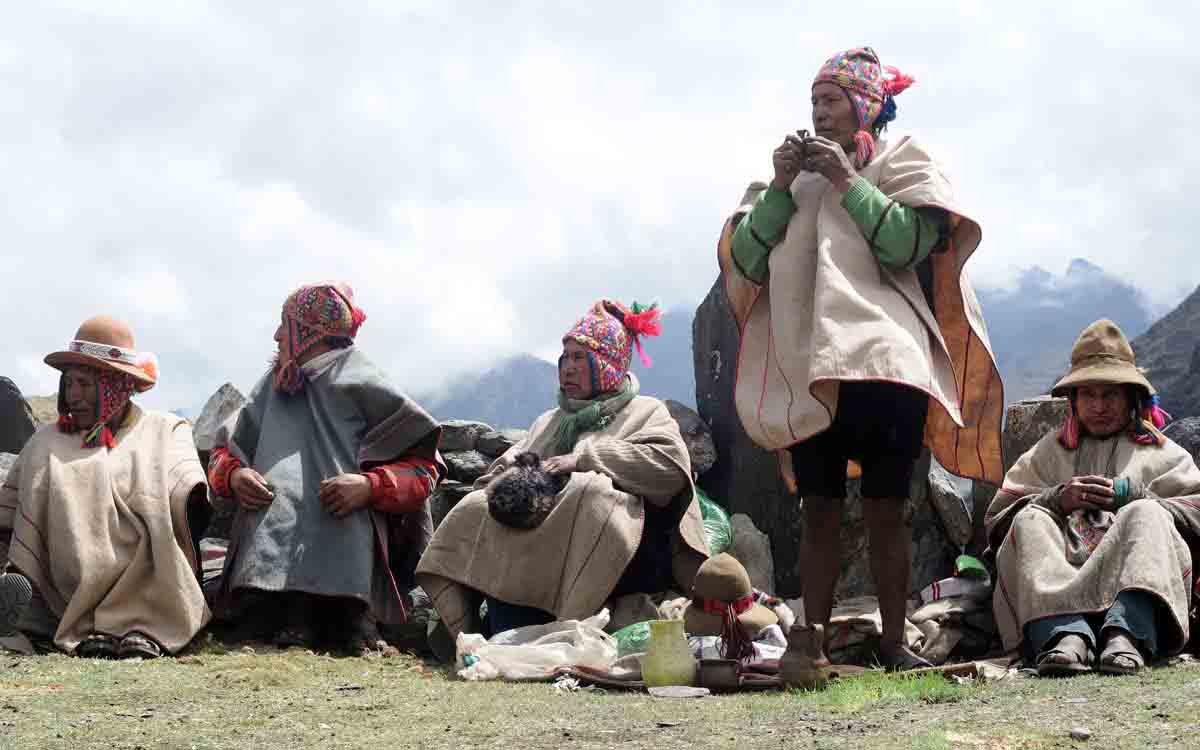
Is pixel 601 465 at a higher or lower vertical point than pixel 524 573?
higher

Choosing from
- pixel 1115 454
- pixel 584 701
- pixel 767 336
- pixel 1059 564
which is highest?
pixel 767 336

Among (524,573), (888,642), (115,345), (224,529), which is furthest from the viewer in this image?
(224,529)

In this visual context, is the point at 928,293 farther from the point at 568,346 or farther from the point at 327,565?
the point at 327,565

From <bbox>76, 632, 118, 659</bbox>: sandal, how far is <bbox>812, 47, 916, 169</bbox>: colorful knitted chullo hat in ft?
12.0

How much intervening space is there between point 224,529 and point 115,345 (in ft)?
5.79

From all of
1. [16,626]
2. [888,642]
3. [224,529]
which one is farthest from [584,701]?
[224,529]

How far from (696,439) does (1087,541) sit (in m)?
3.05

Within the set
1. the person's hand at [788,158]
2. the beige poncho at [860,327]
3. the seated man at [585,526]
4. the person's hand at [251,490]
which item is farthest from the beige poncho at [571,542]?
the person's hand at [788,158]

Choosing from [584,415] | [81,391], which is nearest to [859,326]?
[584,415]

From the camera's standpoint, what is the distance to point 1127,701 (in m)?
3.99

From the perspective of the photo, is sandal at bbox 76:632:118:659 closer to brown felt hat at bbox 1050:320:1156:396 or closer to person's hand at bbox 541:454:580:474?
person's hand at bbox 541:454:580:474

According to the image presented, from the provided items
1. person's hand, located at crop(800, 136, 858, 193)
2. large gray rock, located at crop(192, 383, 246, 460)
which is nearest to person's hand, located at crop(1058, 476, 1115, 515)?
person's hand, located at crop(800, 136, 858, 193)

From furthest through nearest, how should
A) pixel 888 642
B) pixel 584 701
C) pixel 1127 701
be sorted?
pixel 888 642, pixel 584 701, pixel 1127 701

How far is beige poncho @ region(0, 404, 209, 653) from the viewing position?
638 cm
